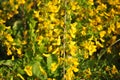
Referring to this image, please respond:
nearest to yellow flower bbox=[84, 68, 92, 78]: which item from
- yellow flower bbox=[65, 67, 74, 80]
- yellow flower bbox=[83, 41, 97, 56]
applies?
yellow flower bbox=[83, 41, 97, 56]

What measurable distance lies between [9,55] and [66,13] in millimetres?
1088

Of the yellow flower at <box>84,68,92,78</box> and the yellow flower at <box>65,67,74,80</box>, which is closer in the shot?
the yellow flower at <box>65,67,74,80</box>

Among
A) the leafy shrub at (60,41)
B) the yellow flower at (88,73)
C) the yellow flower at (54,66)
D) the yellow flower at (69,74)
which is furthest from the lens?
the yellow flower at (88,73)

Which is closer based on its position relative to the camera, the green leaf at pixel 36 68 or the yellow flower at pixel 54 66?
the yellow flower at pixel 54 66

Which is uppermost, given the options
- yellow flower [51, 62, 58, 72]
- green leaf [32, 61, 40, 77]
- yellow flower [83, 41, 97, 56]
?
yellow flower [83, 41, 97, 56]

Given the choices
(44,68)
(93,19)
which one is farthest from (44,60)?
(93,19)

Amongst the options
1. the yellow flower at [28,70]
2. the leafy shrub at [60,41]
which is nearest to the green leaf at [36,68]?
the leafy shrub at [60,41]

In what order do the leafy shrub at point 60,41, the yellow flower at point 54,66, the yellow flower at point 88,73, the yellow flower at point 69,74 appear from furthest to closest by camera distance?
the yellow flower at point 88,73, the leafy shrub at point 60,41, the yellow flower at point 54,66, the yellow flower at point 69,74

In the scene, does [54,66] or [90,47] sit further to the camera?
[90,47]

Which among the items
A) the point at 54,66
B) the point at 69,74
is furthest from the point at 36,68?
the point at 69,74

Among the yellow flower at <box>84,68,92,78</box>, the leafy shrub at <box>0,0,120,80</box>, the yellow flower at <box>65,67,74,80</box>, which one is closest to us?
the yellow flower at <box>65,67,74,80</box>

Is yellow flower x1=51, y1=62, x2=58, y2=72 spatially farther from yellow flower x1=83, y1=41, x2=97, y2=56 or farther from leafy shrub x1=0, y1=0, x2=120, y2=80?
yellow flower x1=83, y1=41, x2=97, y2=56

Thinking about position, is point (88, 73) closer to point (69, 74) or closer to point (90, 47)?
point (90, 47)

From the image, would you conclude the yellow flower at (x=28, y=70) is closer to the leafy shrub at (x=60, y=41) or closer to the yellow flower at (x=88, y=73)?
the leafy shrub at (x=60, y=41)
